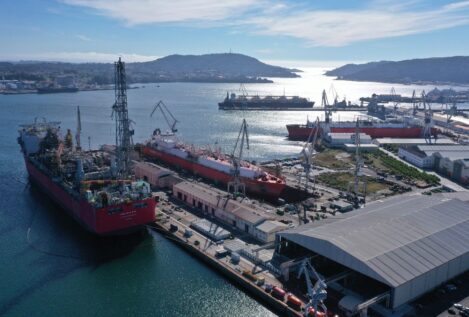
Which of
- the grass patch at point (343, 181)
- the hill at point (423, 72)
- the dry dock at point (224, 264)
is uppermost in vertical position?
the hill at point (423, 72)

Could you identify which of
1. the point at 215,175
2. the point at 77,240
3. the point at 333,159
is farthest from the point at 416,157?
the point at 77,240

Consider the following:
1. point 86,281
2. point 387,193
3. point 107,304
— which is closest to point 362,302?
point 107,304

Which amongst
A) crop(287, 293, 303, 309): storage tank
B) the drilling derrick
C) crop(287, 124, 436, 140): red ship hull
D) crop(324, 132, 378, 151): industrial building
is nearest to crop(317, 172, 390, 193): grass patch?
crop(324, 132, 378, 151): industrial building

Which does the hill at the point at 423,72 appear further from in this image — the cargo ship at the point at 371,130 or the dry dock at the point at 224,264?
the dry dock at the point at 224,264

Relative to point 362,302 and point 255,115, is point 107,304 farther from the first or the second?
point 255,115

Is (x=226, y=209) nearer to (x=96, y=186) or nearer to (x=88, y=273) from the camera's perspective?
(x=96, y=186)

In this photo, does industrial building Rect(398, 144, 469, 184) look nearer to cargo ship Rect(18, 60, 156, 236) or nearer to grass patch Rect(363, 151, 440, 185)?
grass patch Rect(363, 151, 440, 185)

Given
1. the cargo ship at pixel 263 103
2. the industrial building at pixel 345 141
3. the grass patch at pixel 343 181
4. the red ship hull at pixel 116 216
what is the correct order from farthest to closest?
the cargo ship at pixel 263 103 → the industrial building at pixel 345 141 → the grass patch at pixel 343 181 → the red ship hull at pixel 116 216

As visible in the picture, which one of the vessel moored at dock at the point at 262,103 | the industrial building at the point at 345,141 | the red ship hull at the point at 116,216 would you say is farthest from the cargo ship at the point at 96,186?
the vessel moored at dock at the point at 262,103
